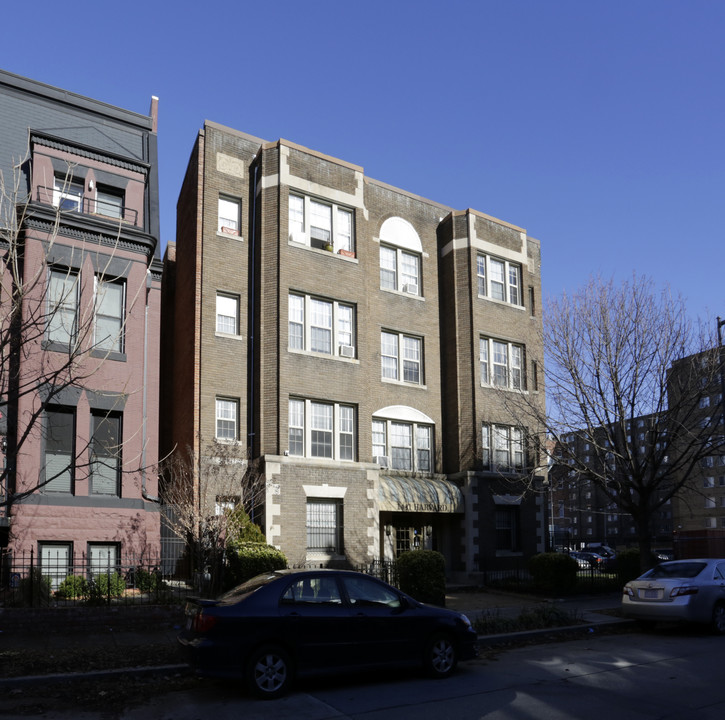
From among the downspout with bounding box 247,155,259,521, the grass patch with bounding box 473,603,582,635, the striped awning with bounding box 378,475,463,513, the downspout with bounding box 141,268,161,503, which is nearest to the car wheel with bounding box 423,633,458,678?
the grass patch with bounding box 473,603,582,635

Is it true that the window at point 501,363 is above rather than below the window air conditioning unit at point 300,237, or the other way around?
below

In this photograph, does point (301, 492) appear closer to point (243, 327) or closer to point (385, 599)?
point (243, 327)

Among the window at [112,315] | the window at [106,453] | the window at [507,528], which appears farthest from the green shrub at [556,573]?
the window at [112,315]

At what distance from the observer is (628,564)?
910 inches

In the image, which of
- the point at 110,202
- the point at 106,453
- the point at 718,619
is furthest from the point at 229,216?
the point at 718,619

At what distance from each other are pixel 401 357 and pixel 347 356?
2.87 m

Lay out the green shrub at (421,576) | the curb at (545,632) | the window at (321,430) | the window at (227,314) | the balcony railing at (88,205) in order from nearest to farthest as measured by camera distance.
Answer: the curb at (545,632) < the green shrub at (421,576) < the balcony railing at (88,205) < the window at (321,430) < the window at (227,314)

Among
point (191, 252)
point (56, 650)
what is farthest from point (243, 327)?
point (56, 650)

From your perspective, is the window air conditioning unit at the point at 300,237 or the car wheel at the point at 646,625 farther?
the window air conditioning unit at the point at 300,237

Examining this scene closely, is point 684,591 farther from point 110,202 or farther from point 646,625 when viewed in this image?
point 110,202

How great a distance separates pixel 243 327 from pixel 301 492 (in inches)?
195

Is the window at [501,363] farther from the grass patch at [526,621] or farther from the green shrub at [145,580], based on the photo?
the green shrub at [145,580]

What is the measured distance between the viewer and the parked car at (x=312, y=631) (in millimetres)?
9273

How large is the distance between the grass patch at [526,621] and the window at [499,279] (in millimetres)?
13016
